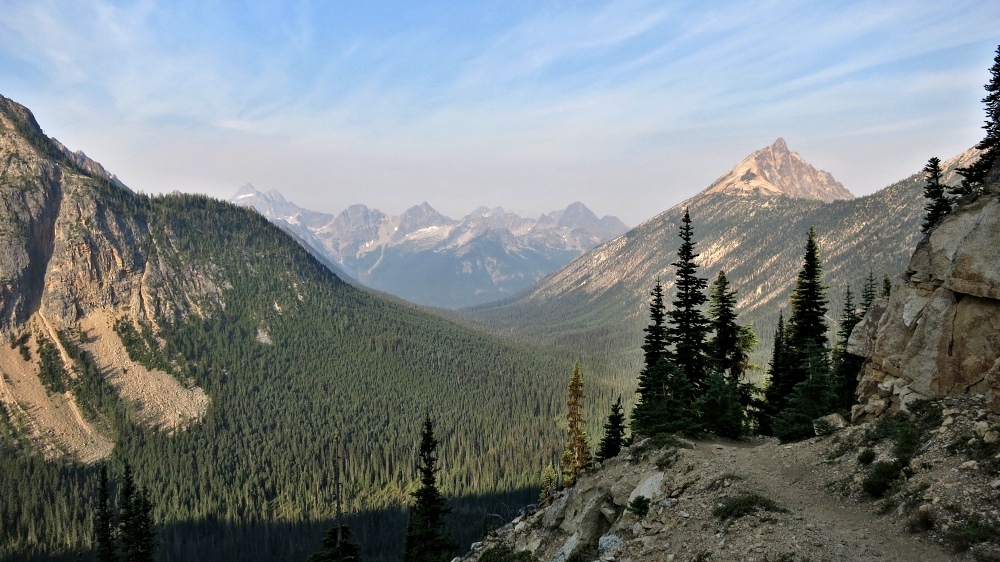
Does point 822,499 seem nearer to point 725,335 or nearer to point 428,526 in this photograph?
point 725,335

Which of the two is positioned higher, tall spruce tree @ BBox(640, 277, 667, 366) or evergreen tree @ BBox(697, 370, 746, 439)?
tall spruce tree @ BBox(640, 277, 667, 366)

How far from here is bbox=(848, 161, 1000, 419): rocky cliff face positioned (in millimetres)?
18734

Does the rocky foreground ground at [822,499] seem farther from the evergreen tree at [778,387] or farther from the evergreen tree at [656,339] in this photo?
the evergreen tree at [778,387]

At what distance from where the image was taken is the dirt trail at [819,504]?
529 inches

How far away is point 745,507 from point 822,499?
113 inches

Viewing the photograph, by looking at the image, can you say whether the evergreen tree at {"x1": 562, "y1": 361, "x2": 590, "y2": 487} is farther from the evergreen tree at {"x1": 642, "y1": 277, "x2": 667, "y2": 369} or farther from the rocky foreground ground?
the rocky foreground ground

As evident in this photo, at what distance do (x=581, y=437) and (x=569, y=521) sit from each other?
69.5 feet

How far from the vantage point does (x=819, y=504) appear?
17.3 meters

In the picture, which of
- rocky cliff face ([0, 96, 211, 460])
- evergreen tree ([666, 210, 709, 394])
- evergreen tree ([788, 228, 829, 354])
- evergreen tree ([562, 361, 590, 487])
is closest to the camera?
evergreen tree ([666, 210, 709, 394])

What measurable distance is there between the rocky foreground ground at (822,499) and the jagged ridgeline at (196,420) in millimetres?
99409

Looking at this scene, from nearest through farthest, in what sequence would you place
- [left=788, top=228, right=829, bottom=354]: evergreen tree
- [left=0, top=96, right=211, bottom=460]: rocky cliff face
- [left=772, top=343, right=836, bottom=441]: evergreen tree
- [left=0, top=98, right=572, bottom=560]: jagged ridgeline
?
[left=772, top=343, right=836, bottom=441]: evergreen tree < [left=788, top=228, right=829, bottom=354]: evergreen tree < [left=0, top=98, right=572, bottom=560]: jagged ridgeline < [left=0, top=96, right=211, bottom=460]: rocky cliff face

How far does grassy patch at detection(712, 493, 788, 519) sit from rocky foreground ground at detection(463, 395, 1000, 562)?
41 mm

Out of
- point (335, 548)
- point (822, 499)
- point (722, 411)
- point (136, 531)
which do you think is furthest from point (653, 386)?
point (136, 531)

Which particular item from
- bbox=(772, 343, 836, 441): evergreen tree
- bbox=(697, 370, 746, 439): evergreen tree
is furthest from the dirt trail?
bbox=(697, 370, 746, 439): evergreen tree
